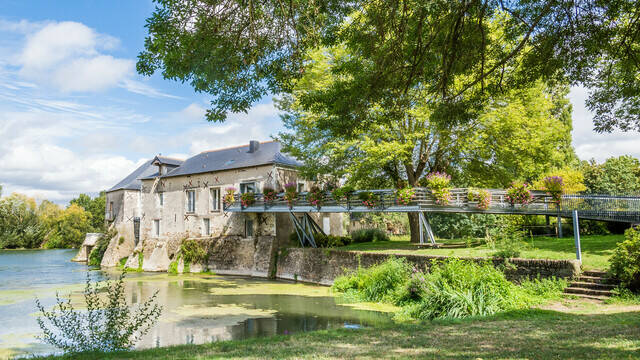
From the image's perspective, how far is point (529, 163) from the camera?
17828 mm

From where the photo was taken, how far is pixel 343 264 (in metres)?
16.7

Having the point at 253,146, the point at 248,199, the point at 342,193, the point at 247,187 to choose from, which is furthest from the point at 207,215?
the point at 342,193

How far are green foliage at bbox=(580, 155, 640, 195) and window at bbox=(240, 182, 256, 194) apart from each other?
705 inches

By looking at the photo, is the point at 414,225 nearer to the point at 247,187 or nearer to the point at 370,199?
the point at 370,199

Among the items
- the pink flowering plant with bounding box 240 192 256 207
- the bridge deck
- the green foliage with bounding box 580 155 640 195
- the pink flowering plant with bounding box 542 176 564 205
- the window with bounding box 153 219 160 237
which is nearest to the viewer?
the bridge deck

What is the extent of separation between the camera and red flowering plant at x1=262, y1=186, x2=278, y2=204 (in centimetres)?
2142

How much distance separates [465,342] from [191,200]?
915 inches

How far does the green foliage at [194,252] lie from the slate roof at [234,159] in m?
4.42

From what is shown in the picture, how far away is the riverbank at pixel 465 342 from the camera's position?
16.0 feet

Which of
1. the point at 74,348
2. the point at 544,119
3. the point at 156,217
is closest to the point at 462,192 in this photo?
the point at 544,119

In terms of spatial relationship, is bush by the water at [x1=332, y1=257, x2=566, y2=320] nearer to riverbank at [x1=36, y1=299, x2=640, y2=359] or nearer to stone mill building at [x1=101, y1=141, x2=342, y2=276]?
riverbank at [x1=36, y1=299, x2=640, y2=359]

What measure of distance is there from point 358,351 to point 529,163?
15319mm

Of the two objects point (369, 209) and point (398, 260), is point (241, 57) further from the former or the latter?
point (369, 209)

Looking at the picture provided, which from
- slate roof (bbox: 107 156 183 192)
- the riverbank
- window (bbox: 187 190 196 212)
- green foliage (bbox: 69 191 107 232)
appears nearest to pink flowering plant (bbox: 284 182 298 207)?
window (bbox: 187 190 196 212)
